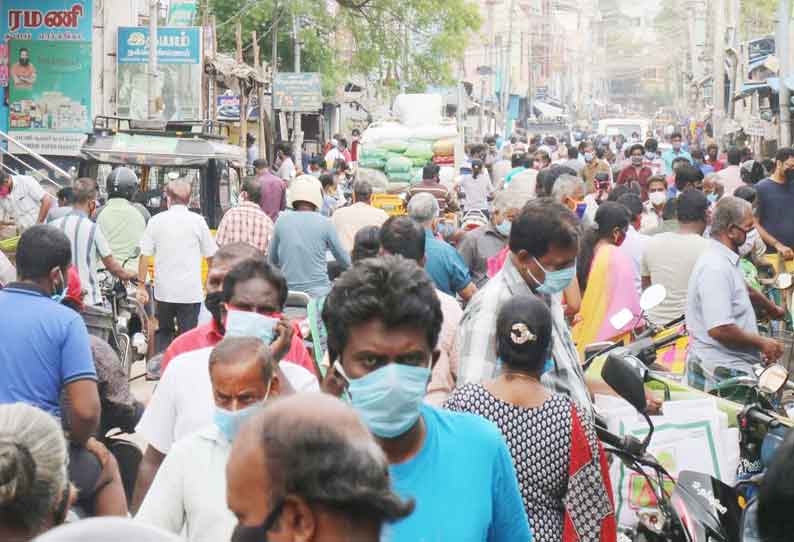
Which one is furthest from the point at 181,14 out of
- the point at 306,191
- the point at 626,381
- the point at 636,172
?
the point at 626,381

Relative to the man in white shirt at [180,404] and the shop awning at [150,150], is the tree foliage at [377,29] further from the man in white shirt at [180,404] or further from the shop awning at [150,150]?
the man in white shirt at [180,404]

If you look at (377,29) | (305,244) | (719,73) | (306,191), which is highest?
(377,29)

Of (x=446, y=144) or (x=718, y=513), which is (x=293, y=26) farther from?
(x=718, y=513)

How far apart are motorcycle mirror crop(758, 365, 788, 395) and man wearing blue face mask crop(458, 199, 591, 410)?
97 centimetres

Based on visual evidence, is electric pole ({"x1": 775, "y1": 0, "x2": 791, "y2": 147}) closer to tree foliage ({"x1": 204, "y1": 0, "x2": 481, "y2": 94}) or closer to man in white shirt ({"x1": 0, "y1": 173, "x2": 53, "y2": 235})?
man in white shirt ({"x1": 0, "y1": 173, "x2": 53, "y2": 235})

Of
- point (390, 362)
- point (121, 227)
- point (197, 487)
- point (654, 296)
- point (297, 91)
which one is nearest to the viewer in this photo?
point (390, 362)

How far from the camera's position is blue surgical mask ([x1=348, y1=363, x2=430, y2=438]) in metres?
3.55

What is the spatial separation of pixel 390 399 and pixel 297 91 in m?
34.4

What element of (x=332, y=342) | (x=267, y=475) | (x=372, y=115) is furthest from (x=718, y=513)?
(x=372, y=115)

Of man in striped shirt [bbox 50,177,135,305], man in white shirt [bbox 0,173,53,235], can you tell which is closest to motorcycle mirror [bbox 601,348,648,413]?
man in striped shirt [bbox 50,177,135,305]

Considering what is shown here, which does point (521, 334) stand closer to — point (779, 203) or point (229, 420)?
point (229, 420)

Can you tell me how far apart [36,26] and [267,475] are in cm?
2689

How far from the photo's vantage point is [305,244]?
1131 cm

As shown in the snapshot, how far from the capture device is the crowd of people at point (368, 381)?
2451 mm
